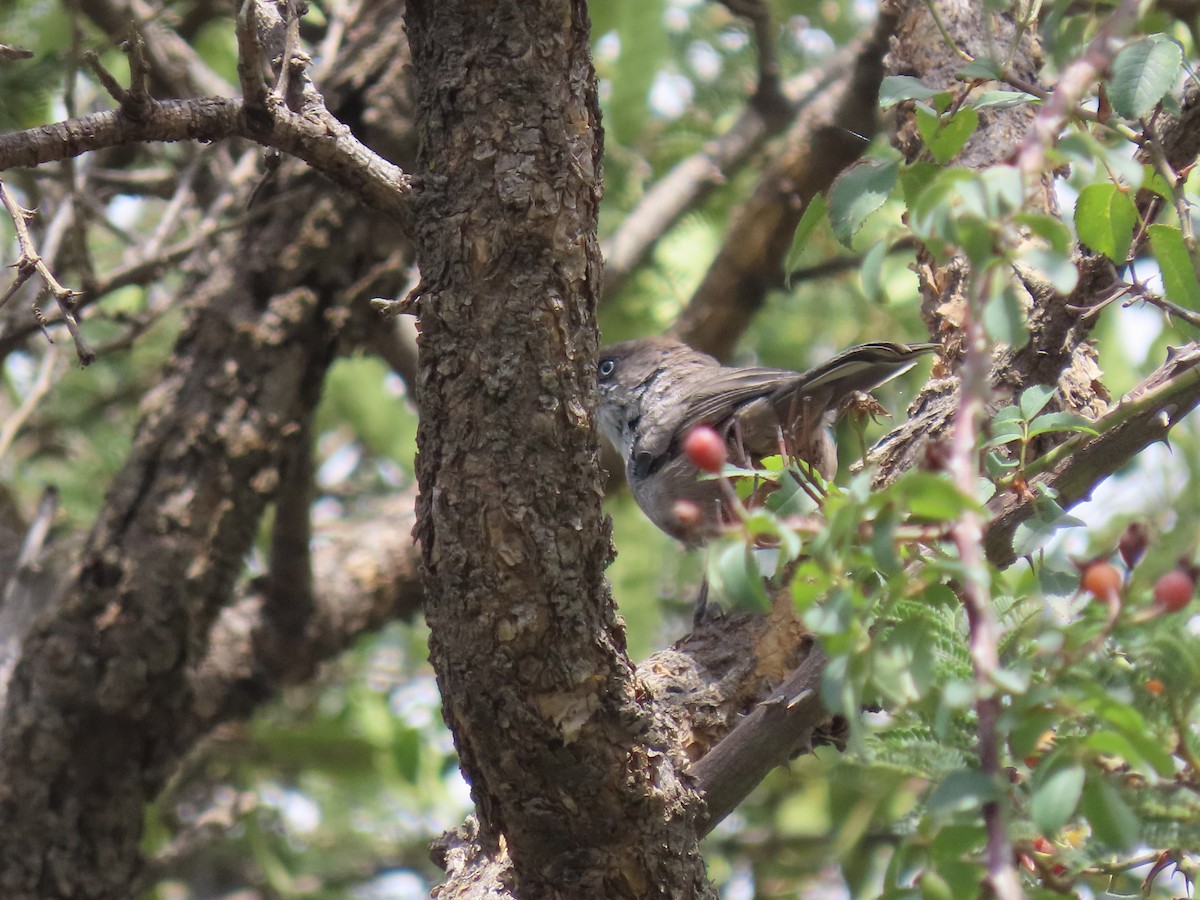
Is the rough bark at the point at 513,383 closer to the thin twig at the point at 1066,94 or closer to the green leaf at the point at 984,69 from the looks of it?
the green leaf at the point at 984,69

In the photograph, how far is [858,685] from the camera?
1.59 meters

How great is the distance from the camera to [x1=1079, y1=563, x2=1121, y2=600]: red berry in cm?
152

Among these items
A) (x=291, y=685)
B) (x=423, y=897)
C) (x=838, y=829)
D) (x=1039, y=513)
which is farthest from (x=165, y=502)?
(x=1039, y=513)

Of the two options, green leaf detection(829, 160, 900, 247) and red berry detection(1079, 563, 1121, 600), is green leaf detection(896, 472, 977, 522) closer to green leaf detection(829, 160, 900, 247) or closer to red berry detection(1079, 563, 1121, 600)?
red berry detection(1079, 563, 1121, 600)

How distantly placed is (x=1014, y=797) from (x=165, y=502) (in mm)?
4086

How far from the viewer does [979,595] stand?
144cm

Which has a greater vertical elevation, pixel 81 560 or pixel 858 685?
pixel 81 560

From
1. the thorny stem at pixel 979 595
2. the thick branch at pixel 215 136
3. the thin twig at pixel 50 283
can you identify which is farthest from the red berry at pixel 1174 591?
the thin twig at pixel 50 283

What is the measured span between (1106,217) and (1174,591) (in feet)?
2.77

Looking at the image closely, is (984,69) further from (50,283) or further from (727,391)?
(727,391)

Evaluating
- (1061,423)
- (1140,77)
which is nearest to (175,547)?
(1061,423)

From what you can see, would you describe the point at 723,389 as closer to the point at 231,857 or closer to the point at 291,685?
the point at 291,685

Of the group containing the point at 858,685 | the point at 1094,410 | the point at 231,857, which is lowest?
the point at 858,685

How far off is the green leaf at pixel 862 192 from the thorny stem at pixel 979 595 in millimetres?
544
